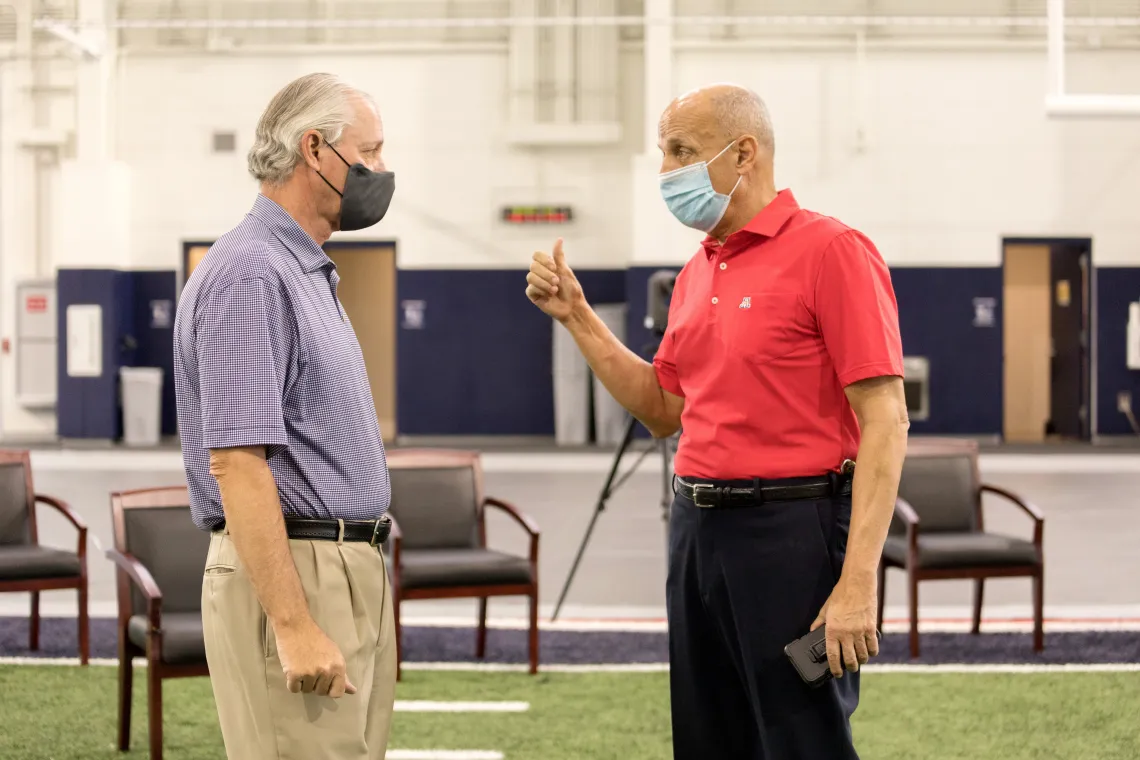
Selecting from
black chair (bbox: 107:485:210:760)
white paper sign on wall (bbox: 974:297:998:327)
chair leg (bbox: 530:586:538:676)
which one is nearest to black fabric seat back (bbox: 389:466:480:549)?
chair leg (bbox: 530:586:538:676)

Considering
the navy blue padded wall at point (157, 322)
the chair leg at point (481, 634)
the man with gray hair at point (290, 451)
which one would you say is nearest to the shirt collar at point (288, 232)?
the man with gray hair at point (290, 451)

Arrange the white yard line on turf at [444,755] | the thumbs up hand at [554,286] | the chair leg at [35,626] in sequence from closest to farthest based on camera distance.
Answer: the thumbs up hand at [554,286] → the white yard line on turf at [444,755] → the chair leg at [35,626]

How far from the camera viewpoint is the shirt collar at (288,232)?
183 cm

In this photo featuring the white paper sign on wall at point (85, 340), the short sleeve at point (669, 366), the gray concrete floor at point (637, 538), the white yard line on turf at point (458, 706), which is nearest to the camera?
the short sleeve at point (669, 366)

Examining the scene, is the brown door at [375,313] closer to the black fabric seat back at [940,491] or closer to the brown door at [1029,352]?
the brown door at [1029,352]

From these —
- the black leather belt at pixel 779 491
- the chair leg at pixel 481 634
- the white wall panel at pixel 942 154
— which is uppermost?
the white wall panel at pixel 942 154

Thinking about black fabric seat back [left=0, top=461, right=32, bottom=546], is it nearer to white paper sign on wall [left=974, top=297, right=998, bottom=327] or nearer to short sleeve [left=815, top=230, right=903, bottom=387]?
short sleeve [left=815, top=230, right=903, bottom=387]

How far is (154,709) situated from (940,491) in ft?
10.0

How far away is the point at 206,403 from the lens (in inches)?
67.8

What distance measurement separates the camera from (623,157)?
1358 centimetres

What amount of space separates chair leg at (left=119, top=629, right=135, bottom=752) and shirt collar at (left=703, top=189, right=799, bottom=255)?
2.41 m

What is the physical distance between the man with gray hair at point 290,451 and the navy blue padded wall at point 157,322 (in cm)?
1260

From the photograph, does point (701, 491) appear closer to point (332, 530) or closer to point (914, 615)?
point (332, 530)

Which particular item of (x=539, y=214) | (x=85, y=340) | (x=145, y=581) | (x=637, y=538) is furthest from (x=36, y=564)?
(x=85, y=340)
